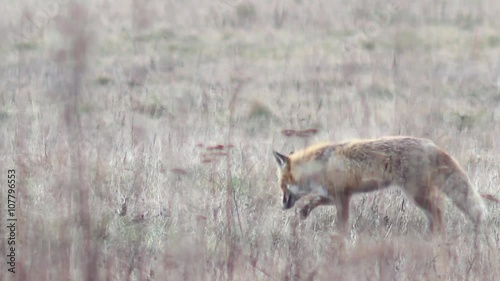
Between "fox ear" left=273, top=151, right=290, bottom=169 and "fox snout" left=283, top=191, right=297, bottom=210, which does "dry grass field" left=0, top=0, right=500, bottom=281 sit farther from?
"fox ear" left=273, top=151, right=290, bottom=169

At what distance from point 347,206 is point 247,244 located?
1716 mm

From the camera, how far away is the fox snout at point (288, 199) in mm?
5957

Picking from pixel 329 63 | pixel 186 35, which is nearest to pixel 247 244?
pixel 329 63

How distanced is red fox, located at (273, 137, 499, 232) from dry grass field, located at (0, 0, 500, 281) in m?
0.16

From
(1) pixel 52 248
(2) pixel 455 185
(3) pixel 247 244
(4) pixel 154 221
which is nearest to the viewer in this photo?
(1) pixel 52 248

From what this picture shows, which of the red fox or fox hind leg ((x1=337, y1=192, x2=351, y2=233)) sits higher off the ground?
the red fox

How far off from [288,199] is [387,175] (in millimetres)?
813

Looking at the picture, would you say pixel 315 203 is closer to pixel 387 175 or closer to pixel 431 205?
pixel 387 175

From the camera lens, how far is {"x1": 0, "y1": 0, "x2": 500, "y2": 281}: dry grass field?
2984mm

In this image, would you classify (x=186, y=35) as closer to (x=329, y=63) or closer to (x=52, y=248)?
(x=329, y=63)

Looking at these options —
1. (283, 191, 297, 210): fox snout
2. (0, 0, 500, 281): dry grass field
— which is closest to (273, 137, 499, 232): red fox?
(283, 191, 297, 210): fox snout

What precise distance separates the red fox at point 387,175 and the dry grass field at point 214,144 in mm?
156

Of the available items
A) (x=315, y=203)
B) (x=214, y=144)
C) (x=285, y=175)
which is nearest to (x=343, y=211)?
(x=315, y=203)

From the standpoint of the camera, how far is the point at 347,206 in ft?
18.2
